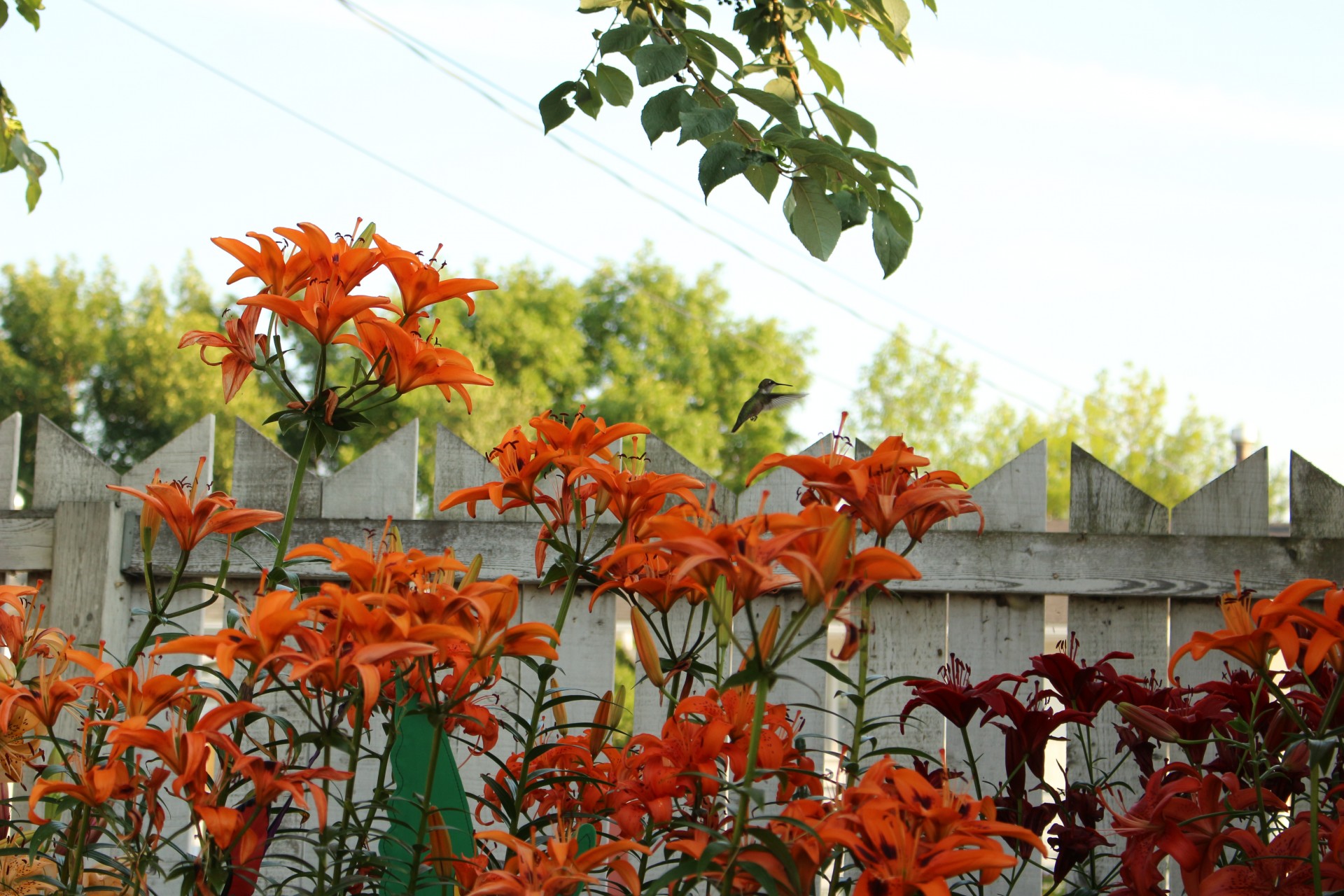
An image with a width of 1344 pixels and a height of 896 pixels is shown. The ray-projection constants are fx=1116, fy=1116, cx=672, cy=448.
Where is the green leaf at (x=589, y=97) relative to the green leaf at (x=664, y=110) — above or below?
above

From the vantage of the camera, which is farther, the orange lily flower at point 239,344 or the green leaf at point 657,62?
the green leaf at point 657,62

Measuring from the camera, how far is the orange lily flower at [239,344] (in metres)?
1.28

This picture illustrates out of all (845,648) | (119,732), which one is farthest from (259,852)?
(845,648)

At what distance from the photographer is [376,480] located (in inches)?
103

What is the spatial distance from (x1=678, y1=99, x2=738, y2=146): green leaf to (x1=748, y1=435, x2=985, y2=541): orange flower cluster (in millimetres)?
653

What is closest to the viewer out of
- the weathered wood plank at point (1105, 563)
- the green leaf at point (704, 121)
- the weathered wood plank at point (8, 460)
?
the green leaf at point (704, 121)

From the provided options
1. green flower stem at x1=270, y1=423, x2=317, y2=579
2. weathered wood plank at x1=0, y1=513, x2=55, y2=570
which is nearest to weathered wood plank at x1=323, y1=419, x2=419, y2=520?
weathered wood plank at x1=0, y1=513, x2=55, y2=570

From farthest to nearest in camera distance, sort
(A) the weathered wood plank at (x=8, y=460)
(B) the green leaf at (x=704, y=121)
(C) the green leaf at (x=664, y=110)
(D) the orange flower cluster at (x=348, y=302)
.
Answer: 1. (A) the weathered wood plank at (x=8, y=460)
2. (C) the green leaf at (x=664, y=110)
3. (B) the green leaf at (x=704, y=121)
4. (D) the orange flower cluster at (x=348, y=302)

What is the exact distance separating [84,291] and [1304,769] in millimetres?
32235

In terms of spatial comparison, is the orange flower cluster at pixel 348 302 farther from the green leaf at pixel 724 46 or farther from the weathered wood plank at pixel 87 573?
the weathered wood plank at pixel 87 573

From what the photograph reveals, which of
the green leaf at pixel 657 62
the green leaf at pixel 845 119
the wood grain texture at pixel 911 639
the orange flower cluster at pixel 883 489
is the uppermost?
the green leaf at pixel 845 119

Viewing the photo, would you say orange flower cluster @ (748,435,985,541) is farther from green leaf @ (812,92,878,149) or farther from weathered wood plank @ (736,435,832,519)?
weathered wood plank @ (736,435,832,519)

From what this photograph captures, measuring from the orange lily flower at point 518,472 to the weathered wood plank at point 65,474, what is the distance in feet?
5.68

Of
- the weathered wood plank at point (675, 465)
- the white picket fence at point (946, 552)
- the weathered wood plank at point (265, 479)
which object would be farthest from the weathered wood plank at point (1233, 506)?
the weathered wood plank at point (265, 479)
